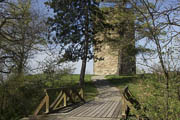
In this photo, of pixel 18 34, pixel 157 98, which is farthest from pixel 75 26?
pixel 157 98

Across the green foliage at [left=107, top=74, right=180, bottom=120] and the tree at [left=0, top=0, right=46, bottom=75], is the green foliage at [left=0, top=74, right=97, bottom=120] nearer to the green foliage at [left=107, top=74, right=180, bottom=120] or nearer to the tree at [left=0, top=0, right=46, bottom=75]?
the tree at [left=0, top=0, right=46, bottom=75]

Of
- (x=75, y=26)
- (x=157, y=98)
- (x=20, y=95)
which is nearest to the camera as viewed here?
(x=157, y=98)

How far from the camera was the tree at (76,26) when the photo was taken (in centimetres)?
1655

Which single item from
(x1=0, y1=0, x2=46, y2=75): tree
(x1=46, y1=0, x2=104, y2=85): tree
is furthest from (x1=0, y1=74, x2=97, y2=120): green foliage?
(x1=46, y1=0, x2=104, y2=85): tree

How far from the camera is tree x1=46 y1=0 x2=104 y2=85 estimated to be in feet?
54.3

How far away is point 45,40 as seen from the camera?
11953 mm

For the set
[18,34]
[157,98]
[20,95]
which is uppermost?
[18,34]

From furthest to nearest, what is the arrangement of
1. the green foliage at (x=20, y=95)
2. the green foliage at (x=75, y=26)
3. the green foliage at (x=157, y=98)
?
the green foliage at (x=75, y=26), the green foliage at (x=20, y=95), the green foliage at (x=157, y=98)

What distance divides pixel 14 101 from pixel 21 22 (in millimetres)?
4202

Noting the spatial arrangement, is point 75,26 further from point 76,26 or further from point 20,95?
point 20,95

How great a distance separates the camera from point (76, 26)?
16812 mm

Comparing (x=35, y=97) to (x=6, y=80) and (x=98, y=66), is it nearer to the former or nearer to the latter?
(x=6, y=80)

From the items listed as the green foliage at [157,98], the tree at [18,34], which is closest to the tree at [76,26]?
the tree at [18,34]

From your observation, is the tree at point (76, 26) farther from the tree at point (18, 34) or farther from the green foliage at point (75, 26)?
the tree at point (18, 34)
